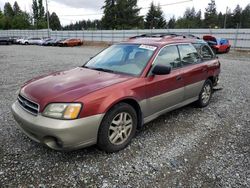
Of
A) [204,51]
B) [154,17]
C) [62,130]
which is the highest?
[154,17]

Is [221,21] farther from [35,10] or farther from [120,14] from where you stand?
[35,10]

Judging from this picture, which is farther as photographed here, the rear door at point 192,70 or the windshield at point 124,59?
the rear door at point 192,70

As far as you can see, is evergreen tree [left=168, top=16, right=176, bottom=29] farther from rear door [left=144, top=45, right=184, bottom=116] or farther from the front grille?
the front grille

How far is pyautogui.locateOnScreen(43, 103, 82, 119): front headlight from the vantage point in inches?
106

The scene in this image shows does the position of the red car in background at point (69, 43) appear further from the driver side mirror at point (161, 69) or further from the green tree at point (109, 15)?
the driver side mirror at point (161, 69)

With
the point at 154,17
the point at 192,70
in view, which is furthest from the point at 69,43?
the point at 154,17

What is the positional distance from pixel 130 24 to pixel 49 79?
53074mm

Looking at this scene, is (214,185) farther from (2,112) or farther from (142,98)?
(2,112)

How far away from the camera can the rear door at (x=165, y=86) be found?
359 cm

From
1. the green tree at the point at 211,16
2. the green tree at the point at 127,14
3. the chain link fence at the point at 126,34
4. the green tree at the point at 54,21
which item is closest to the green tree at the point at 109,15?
the green tree at the point at 127,14

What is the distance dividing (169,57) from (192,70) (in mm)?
687

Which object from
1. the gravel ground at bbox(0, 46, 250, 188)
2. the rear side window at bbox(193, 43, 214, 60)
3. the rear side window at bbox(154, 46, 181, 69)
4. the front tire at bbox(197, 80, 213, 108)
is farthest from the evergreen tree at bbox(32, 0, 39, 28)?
the gravel ground at bbox(0, 46, 250, 188)

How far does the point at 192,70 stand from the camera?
4465 millimetres

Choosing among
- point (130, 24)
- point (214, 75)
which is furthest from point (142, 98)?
point (130, 24)
